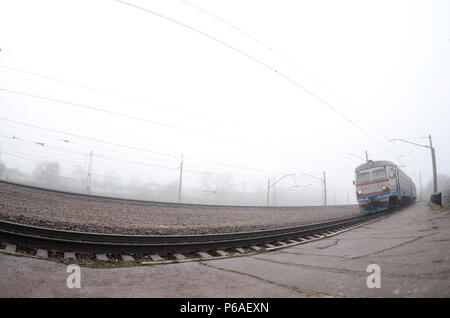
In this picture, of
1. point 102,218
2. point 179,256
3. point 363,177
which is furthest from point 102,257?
point 363,177

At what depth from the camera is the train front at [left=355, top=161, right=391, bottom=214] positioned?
45.2ft

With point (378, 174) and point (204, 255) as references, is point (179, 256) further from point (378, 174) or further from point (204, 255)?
point (378, 174)

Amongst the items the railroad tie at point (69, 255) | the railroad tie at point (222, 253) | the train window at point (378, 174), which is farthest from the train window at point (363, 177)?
the railroad tie at point (69, 255)

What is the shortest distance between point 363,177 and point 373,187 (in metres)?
1.21

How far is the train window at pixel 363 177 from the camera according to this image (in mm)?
15212

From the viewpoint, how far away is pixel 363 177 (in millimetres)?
15516

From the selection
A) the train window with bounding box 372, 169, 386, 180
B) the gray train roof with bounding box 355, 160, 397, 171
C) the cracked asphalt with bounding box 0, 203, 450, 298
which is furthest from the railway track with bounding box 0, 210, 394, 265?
the gray train roof with bounding box 355, 160, 397, 171

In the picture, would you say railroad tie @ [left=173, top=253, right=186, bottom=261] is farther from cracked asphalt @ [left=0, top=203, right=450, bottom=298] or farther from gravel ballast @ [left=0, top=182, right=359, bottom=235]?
gravel ballast @ [left=0, top=182, right=359, bottom=235]

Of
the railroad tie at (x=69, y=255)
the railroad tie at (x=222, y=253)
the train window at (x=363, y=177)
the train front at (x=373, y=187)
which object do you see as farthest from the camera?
the train window at (x=363, y=177)

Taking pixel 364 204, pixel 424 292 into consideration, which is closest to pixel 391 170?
pixel 364 204

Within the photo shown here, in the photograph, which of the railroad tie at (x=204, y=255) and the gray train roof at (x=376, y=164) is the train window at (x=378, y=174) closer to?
the gray train roof at (x=376, y=164)

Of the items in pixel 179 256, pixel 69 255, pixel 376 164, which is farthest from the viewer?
pixel 376 164

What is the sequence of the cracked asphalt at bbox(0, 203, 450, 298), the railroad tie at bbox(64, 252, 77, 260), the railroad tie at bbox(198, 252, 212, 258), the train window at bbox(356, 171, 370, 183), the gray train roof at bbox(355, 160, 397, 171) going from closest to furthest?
the cracked asphalt at bbox(0, 203, 450, 298), the railroad tie at bbox(64, 252, 77, 260), the railroad tie at bbox(198, 252, 212, 258), the gray train roof at bbox(355, 160, 397, 171), the train window at bbox(356, 171, 370, 183)
